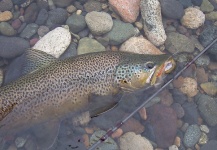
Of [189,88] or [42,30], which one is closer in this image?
[189,88]

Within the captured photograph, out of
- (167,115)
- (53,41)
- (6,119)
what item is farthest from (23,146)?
(167,115)

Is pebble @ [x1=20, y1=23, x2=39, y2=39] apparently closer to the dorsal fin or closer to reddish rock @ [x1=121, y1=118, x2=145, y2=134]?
the dorsal fin

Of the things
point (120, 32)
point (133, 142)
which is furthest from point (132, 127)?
point (120, 32)

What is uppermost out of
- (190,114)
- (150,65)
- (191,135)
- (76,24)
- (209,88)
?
(150,65)

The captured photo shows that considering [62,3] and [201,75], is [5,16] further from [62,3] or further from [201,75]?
[201,75]

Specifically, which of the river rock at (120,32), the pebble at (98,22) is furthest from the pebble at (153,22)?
the pebble at (98,22)

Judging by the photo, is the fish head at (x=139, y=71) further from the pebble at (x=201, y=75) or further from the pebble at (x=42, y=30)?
the pebble at (x=42, y=30)
